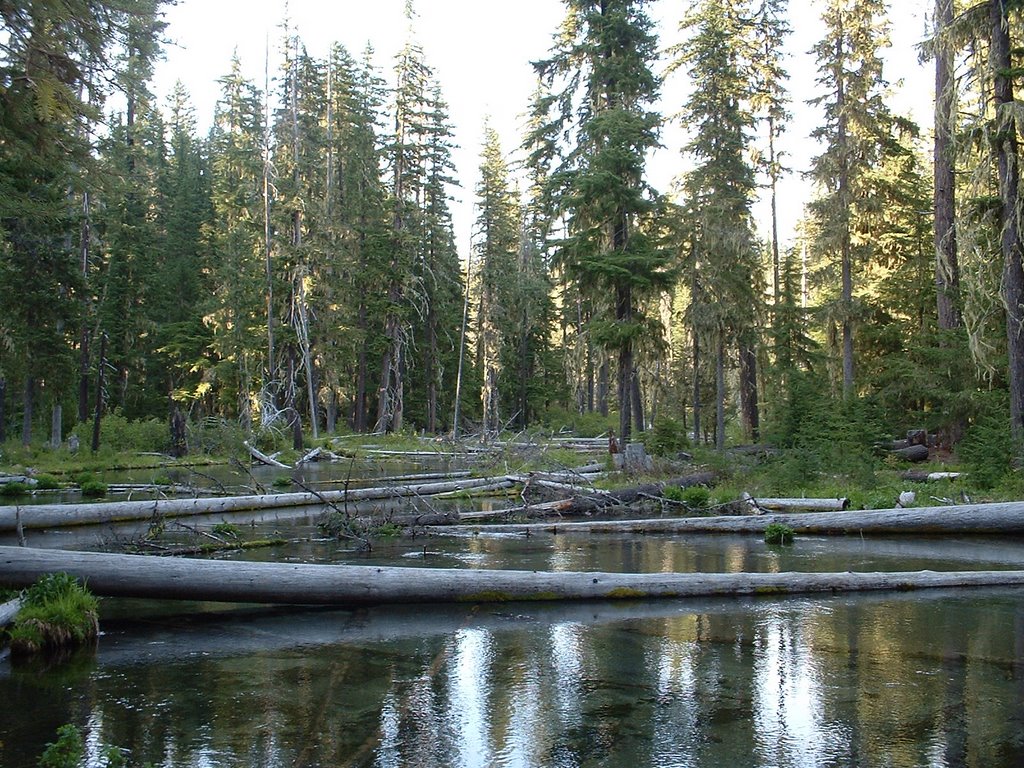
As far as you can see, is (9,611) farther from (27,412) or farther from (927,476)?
(27,412)

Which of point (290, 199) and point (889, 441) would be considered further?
point (290, 199)

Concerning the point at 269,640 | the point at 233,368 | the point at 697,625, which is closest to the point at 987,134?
the point at 697,625

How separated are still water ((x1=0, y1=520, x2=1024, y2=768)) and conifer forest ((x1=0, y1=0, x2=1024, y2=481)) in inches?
260

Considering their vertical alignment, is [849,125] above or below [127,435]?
above

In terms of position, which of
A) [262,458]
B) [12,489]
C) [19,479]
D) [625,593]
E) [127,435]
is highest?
[127,435]

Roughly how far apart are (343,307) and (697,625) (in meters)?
37.3

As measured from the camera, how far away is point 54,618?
26.8ft

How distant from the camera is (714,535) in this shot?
15930 mm

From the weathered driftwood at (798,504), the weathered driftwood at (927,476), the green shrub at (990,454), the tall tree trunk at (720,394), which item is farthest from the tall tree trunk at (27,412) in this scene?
the green shrub at (990,454)

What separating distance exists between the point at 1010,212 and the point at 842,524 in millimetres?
8566

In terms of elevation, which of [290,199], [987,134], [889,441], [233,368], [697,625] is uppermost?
[290,199]

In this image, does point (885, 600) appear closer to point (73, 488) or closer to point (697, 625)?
point (697, 625)

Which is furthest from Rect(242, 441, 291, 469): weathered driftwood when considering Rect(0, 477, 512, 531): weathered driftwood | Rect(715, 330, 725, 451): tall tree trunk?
Rect(715, 330, 725, 451): tall tree trunk

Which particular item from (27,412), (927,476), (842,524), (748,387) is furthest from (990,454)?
(27,412)
